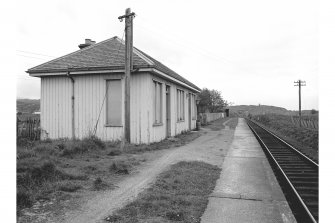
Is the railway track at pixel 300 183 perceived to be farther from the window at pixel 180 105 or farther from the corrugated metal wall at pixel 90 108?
the window at pixel 180 105

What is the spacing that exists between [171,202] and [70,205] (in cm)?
177

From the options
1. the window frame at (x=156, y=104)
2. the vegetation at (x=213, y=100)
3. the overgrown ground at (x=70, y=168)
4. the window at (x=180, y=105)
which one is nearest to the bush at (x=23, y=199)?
the overgrown ground at (x=70, y=168)

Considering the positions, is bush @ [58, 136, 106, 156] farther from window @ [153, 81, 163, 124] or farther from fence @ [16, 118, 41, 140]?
fence @ [16, 118, 41, 140]

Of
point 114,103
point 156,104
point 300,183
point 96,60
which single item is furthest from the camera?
point 156,104

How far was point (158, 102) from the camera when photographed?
14570mm

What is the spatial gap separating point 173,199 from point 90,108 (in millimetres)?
9109

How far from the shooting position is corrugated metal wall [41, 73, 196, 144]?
12906 mm

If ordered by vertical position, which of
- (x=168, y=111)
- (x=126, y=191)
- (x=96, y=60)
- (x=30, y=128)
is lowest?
(x=126, y=191)

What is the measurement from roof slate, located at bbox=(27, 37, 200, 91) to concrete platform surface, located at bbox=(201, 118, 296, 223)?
20.7ft

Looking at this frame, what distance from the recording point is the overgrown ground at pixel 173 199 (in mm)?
4589

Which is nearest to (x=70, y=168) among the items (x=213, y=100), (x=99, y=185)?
(x=99, y=185)

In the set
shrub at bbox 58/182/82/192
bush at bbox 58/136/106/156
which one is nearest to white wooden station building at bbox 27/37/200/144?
bush at bbox 58/136/106/156

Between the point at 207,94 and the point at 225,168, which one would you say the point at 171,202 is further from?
the point at 207,94

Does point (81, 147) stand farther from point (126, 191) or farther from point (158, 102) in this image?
point (158, 102)
